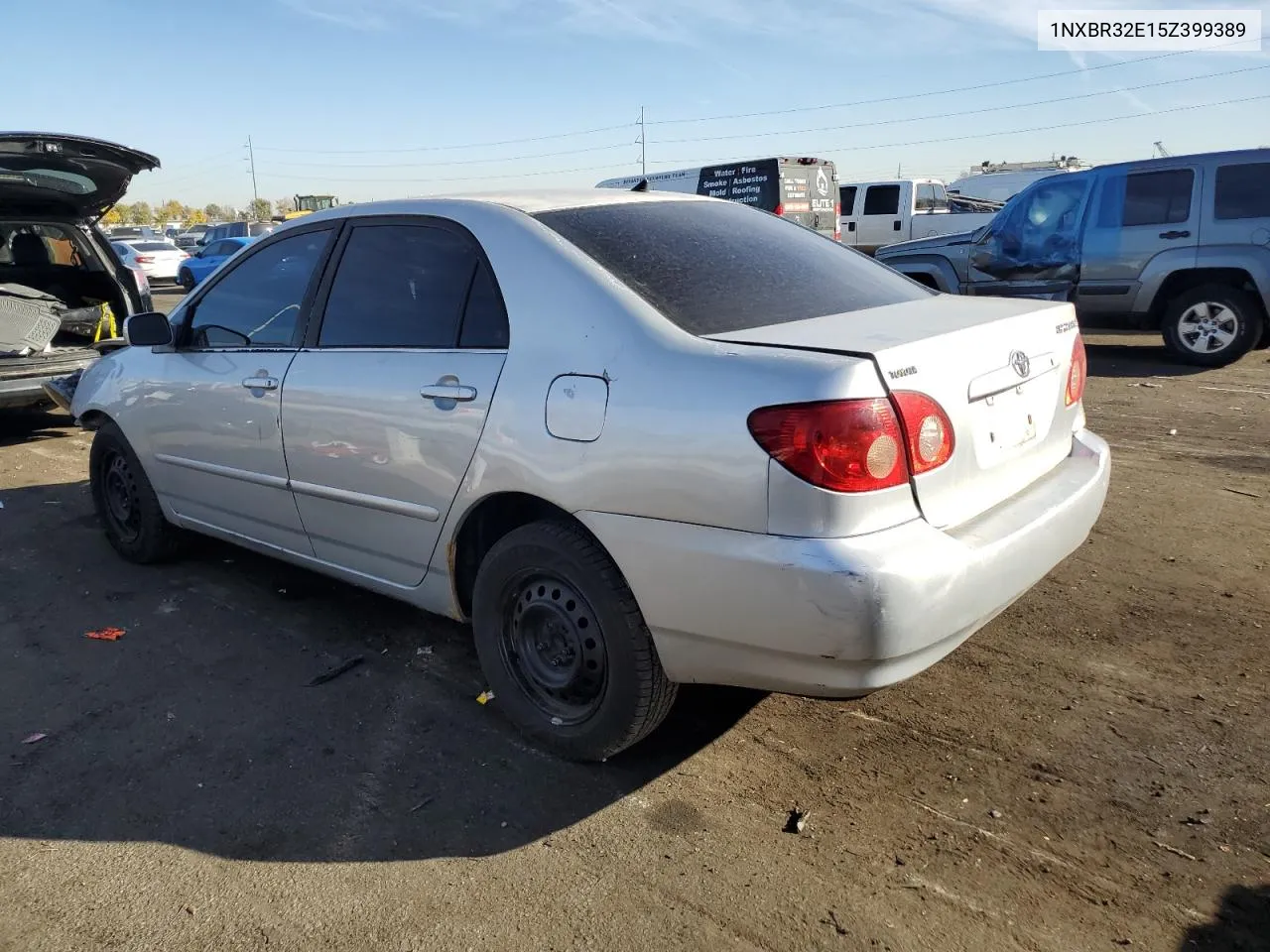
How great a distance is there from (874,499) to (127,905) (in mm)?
2138

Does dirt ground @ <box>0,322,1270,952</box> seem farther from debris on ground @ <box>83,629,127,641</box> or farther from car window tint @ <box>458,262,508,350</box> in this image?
car window tint @ <box>458,262,508,350</box>

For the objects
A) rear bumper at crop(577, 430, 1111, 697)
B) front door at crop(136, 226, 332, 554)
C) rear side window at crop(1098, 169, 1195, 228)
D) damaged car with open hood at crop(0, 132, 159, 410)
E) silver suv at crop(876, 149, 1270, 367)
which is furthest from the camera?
rear side window at crop(1098, 169, 1195, 228)

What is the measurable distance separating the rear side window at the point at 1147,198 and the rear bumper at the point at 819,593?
8005 mm

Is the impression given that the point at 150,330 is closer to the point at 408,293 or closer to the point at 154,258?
the point at 408,293

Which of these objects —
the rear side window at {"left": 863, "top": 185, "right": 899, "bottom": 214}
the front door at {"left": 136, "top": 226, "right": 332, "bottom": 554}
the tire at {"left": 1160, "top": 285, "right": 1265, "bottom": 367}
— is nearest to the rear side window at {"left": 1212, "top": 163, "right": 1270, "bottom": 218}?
the tire at {"left": 1160, "top": 285, "right": 1265, "bottom": 367}

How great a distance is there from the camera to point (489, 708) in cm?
337

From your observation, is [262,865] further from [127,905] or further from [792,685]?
[792,685]

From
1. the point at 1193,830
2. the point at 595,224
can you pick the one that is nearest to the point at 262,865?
the point at 595,224

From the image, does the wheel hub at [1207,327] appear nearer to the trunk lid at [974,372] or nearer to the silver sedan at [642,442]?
the silver sedan at [642,442]

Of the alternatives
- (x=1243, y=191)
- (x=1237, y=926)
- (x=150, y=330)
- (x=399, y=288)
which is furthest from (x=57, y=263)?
(x=1243, y=191)

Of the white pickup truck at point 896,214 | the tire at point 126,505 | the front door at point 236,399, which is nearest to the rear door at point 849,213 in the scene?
the white pickup truck at point 896,214

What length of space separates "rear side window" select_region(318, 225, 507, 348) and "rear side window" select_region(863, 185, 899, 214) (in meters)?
19.4

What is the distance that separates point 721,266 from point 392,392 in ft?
3.86

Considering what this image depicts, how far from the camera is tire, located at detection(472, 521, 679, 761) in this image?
271 centimetres
